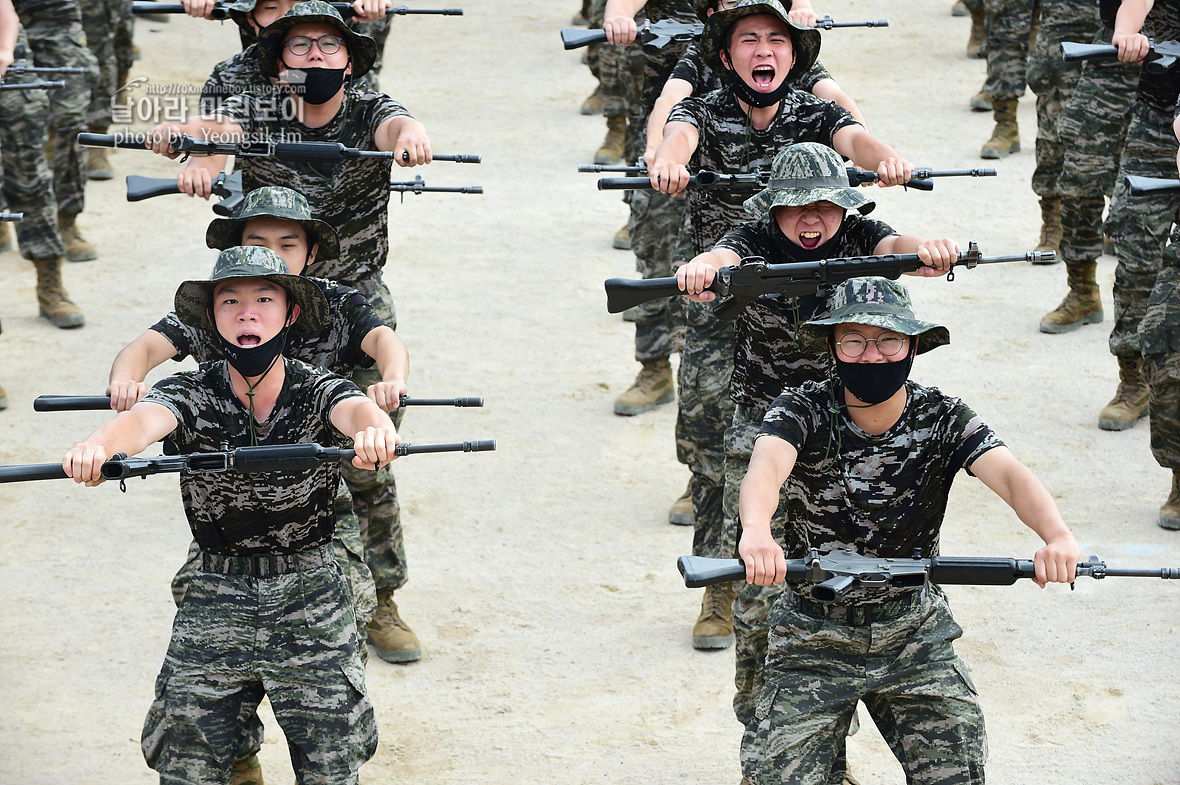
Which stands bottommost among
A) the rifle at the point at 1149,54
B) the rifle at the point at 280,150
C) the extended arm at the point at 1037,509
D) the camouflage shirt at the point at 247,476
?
the camouflage shirt at the point at 247,476

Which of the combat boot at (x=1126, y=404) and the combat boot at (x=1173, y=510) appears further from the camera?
the combat boot at (x=1126, y=404)

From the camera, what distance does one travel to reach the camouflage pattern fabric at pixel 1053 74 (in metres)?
11.8

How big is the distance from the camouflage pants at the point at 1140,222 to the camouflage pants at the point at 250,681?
575 cm

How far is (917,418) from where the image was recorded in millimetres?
5395

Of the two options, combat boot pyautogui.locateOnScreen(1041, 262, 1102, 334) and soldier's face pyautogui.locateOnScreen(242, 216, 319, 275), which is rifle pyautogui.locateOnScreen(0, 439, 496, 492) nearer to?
soldier's face pyautogui.locateOnScreen(242, 216, 319, 275)

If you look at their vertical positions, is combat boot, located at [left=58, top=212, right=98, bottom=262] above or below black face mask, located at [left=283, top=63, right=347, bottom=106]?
below

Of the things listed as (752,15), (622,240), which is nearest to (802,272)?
(752,15)

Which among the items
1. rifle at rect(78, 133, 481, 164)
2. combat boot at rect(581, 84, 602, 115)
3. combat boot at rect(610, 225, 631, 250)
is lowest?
combat boot at rect(610, 225, 631, 250)

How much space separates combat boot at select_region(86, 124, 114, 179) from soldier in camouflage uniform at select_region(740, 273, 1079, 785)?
11114mm

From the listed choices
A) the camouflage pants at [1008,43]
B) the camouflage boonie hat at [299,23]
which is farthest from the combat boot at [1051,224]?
the camouflage boonie hat at [299,23]

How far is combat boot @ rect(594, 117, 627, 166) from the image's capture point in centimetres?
1455

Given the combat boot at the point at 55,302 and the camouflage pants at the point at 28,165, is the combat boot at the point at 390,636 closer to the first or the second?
the camouflage pants at the point at 28,165

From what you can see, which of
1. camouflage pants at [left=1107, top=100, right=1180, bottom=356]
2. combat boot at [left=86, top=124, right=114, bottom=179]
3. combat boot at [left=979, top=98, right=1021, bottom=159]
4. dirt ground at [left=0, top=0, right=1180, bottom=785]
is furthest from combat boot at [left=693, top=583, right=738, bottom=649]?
combat boot at [left=86, top=124, right=114, bottom=179]

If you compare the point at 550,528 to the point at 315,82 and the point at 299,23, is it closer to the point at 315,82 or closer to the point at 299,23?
the point at 315,82
